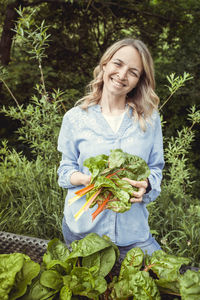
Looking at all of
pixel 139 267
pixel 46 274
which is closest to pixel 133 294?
pixel 139 267

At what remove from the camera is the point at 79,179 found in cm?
133

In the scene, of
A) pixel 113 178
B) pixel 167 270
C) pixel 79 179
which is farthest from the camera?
pixel 79 179

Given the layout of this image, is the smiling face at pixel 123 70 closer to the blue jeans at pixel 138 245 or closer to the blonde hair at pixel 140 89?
the blonde hair at pixel 140 89

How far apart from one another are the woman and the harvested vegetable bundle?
17cm

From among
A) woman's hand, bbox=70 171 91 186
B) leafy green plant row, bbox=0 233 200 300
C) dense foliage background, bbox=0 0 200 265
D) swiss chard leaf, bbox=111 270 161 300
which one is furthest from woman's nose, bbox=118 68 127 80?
dense foliage background, bbox=0 0 200 265

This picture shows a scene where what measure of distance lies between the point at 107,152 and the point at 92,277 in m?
0.67

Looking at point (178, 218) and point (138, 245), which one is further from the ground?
point (138, 245)

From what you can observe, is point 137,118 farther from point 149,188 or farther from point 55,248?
point 55,248

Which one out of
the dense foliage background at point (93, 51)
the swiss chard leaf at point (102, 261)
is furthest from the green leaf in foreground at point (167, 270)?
the dense foliage background at point (93, 51)

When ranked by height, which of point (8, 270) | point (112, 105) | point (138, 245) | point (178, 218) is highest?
point (112, 105)

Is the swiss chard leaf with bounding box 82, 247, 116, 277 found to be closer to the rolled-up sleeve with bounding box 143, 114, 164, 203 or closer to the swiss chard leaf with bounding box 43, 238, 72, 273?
the swiss chard leaf with bounding box 43, 238, 72, 273

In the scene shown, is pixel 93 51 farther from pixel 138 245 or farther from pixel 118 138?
pixel 138 245

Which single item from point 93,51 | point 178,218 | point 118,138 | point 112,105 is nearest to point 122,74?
point 112,105

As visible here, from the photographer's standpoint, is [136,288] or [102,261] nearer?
[136,288]
